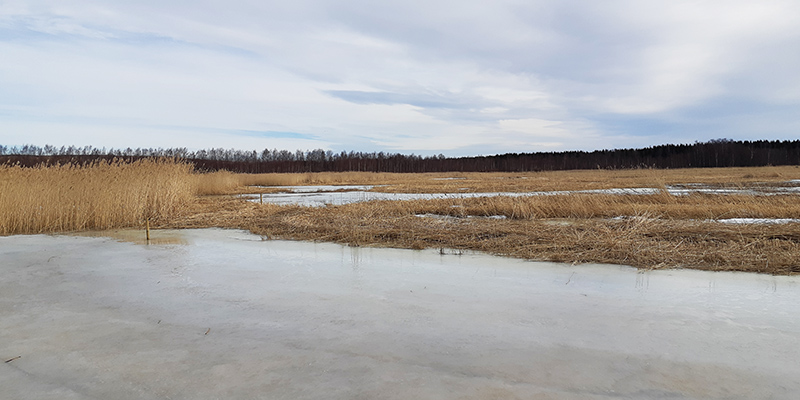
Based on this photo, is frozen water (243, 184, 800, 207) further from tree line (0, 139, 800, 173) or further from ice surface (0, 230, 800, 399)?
tree line (0, 139, 800, 173)

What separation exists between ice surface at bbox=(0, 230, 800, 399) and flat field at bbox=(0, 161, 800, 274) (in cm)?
106

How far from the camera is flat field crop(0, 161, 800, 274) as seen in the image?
20.4ft

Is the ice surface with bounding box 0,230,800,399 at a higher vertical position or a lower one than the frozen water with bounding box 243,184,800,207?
lower

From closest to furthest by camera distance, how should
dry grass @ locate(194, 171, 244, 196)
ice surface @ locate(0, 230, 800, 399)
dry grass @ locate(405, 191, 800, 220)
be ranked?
1. ice surface @ locate(0, 230, 800, 399)
2. dry grass @ locate(405, 191, 800, 220)
3. dry grass @ locate(194, 171, 244, 196)

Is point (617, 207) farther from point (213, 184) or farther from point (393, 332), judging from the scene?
point (213, 184)

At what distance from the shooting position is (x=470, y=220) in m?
9.77

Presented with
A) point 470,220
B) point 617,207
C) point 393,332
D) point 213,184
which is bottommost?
point 393,332

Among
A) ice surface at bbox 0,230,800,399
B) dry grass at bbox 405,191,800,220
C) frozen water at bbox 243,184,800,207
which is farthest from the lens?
frozen water at bbox 243,184,800,207

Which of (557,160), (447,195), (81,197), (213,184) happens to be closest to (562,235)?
(81,197)

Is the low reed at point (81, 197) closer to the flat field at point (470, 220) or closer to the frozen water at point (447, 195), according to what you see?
the flat field at point (470, 220)

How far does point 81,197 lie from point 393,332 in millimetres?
8837

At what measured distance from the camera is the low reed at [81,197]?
9.01 m

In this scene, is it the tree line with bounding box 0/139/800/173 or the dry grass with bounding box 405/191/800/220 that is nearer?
the dry grass with bounding box 405/191/800/220

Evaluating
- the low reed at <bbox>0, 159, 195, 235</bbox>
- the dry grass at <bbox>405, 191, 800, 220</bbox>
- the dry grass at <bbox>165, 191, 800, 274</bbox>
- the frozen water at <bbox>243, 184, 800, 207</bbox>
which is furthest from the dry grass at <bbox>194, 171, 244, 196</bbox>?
the dry grass at <bbox>405, 191, 800, 220</bbox>
